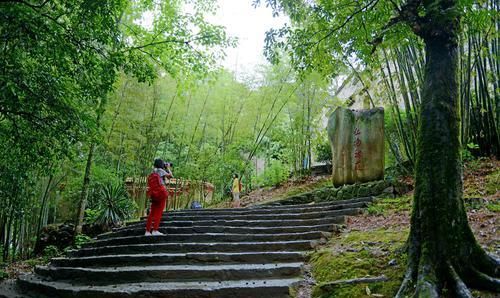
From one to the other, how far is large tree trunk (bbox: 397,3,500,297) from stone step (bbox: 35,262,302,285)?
1567 mm

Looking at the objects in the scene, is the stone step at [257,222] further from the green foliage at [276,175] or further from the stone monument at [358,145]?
the green foliage at [276,175]

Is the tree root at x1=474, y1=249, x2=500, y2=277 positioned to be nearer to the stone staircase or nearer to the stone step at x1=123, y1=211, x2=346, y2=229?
the stone staircase

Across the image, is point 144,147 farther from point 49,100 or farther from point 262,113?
point 49,100

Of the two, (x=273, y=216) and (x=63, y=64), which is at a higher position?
(x=63, y=64)

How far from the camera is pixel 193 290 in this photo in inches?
153

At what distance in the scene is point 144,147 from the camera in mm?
12977

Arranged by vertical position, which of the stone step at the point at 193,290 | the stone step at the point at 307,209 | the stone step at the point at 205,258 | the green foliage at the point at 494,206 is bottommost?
the stone step at the point at 193,290

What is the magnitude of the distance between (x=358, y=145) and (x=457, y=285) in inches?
246

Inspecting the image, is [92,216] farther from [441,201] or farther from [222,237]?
[441,201]

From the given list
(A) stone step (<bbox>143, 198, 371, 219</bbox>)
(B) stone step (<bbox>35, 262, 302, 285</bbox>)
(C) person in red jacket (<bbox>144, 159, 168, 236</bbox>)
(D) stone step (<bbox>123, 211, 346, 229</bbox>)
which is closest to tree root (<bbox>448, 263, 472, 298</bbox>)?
(B) stone step (<bbox>35, 262, 302, 285</bbox>)

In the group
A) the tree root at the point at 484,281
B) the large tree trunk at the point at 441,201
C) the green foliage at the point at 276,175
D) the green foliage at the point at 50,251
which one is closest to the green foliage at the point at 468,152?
the large tree trunk at the point at 441,201

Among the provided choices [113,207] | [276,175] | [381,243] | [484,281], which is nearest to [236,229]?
[381,243]

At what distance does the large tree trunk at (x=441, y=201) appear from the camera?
292 centimetres

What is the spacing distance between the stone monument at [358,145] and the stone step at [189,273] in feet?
16.1
